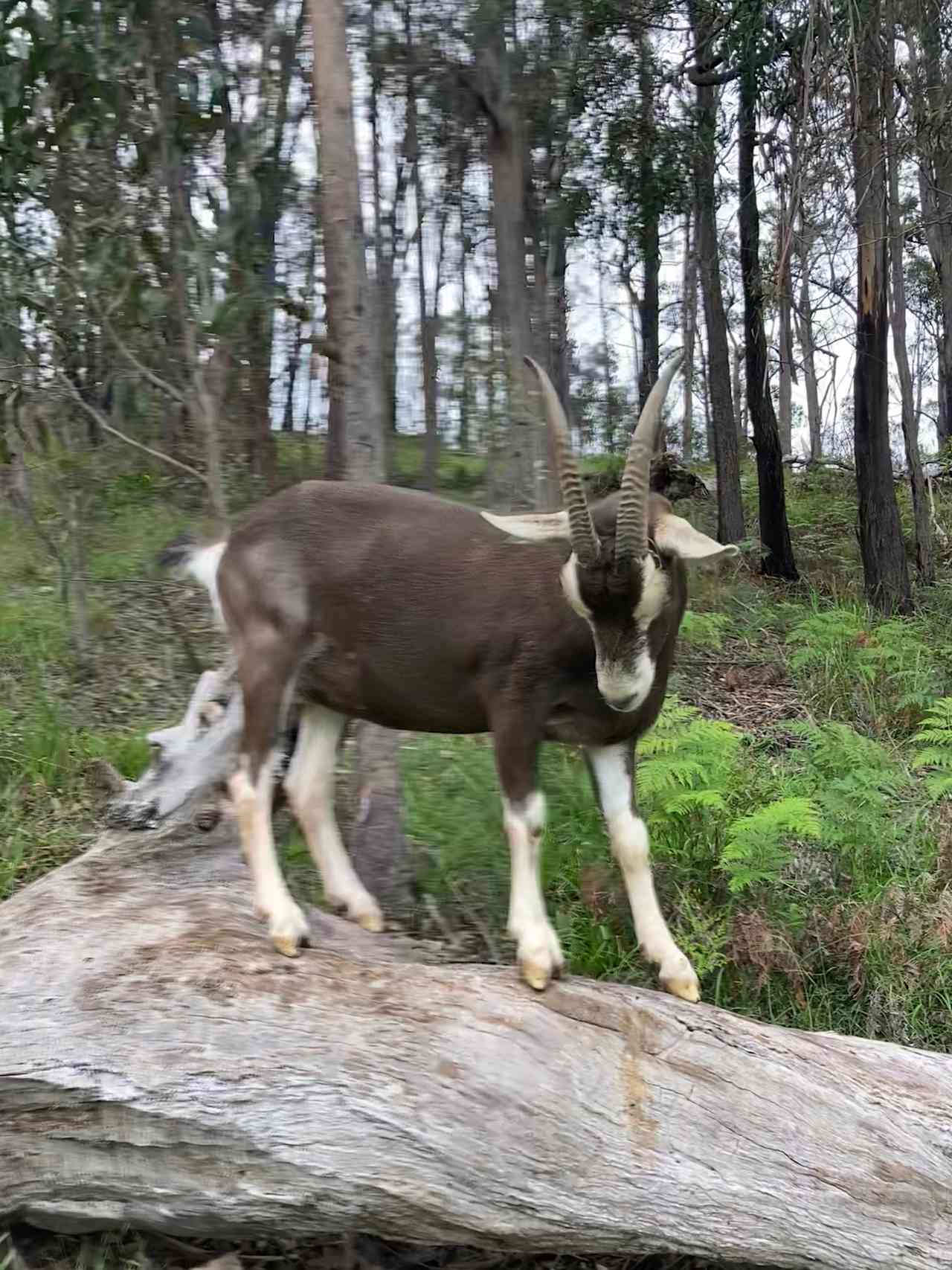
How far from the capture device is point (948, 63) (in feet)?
33.3

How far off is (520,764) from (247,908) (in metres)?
1.23

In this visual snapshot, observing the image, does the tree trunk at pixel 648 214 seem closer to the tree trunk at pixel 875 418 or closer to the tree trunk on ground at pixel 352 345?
the tree trunk at pixel 875 418

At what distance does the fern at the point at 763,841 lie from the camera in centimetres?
457

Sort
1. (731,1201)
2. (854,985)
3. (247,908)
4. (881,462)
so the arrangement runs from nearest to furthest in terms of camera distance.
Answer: (731,1201) → (247,908) → (854,985) → (881,462)

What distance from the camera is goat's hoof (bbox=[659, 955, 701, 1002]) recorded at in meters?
3.69

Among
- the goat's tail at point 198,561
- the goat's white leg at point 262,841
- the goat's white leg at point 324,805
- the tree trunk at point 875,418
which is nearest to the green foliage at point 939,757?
the goat's white leg at point 324,805

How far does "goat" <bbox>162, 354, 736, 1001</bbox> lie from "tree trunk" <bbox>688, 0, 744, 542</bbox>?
1049 centimetres

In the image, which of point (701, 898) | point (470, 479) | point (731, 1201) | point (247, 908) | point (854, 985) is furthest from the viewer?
point (470, 479)

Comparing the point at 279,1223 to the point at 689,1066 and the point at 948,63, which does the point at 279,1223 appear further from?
the point at 948,63

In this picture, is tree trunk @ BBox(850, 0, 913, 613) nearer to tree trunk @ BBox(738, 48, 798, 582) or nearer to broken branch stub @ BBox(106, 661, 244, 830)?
tree trunk @ BBox(738, 48, 798, 582)

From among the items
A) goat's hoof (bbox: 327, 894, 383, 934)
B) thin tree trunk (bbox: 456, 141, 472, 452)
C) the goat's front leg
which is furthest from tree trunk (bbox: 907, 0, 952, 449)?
goat's hoof (bbox: 327, 894, 383, 934)

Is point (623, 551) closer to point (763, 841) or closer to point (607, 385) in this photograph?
point (763, 841)

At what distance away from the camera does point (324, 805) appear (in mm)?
4203

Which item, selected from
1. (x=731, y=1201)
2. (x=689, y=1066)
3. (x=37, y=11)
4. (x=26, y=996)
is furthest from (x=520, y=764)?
(x=37, y=11)
